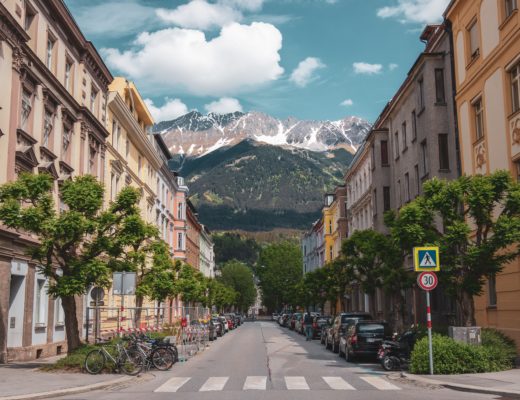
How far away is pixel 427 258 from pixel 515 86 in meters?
7.25

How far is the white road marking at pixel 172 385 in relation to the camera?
574 inches

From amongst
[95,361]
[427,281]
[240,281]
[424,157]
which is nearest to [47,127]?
[95,361]

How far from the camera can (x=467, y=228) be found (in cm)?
1806

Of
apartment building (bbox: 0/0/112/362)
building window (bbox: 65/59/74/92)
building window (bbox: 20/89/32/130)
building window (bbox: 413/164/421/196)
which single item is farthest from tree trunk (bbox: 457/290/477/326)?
building window (bbox: 65/59/74/92)

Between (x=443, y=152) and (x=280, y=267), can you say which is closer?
(x=443, y=152)

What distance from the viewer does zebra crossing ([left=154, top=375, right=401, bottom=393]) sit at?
14547mm

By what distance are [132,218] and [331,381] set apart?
819 cm

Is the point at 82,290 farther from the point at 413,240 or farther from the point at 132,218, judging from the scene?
the point at 413,240

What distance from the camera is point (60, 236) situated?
18781 millimetres

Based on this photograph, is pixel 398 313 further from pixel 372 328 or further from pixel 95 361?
pixel 95 361

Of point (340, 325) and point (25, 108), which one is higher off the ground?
point (25, 108)

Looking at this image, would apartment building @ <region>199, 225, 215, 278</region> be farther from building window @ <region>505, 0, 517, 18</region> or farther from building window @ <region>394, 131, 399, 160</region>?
building window @ <region>505, 0, 517, 18</region>

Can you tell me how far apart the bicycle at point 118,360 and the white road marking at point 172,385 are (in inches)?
60.3

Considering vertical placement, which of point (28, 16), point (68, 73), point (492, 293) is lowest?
point (492, 293)
